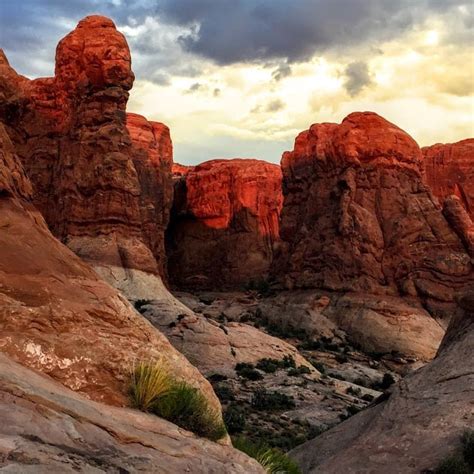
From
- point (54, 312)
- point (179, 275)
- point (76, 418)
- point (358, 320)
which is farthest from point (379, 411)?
point (179, 275)

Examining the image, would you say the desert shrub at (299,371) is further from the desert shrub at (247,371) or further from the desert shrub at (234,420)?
the desert shrub at (234,420)

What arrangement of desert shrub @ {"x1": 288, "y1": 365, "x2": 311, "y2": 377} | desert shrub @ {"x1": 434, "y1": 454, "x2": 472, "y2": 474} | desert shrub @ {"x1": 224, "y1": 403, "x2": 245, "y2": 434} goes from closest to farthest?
desert shrub @ {"x1": 434, "y1": 454, "x2": 472, "y2": 474} < desert shrub @ {"x1": 224, "y1": 403, "x2": 245, "y2": 434} < desert shrub @ {"x1": 288, "y1": 365, "x2": 311, "y2": 377}

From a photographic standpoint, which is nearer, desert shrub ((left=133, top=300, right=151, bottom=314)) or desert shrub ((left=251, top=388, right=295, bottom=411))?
desert shrub ((left=251, top=388, right=295, bottom=411))

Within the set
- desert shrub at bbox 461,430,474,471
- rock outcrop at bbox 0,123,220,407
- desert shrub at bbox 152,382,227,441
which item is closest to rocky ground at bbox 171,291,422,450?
desert shrub at bbox 461,430,474,471

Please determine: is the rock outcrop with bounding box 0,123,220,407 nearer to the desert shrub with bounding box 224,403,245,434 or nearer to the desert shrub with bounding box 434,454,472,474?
the desert shrub with bounding box 434,454,472,474

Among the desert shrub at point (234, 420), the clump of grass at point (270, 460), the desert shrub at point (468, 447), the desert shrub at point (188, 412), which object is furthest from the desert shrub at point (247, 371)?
the desert shrub at point (188, 412)

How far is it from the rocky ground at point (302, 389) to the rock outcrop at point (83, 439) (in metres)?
15.1

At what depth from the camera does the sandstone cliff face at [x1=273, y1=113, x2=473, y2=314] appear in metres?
52.9

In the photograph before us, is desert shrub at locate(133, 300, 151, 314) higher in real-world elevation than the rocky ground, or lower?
higher

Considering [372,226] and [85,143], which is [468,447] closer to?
[372,226]

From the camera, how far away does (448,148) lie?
302 ft

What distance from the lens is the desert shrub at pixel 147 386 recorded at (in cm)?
766

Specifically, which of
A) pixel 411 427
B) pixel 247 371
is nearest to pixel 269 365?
pixel 247 371

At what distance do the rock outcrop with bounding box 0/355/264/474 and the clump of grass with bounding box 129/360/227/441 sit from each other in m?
0.34
